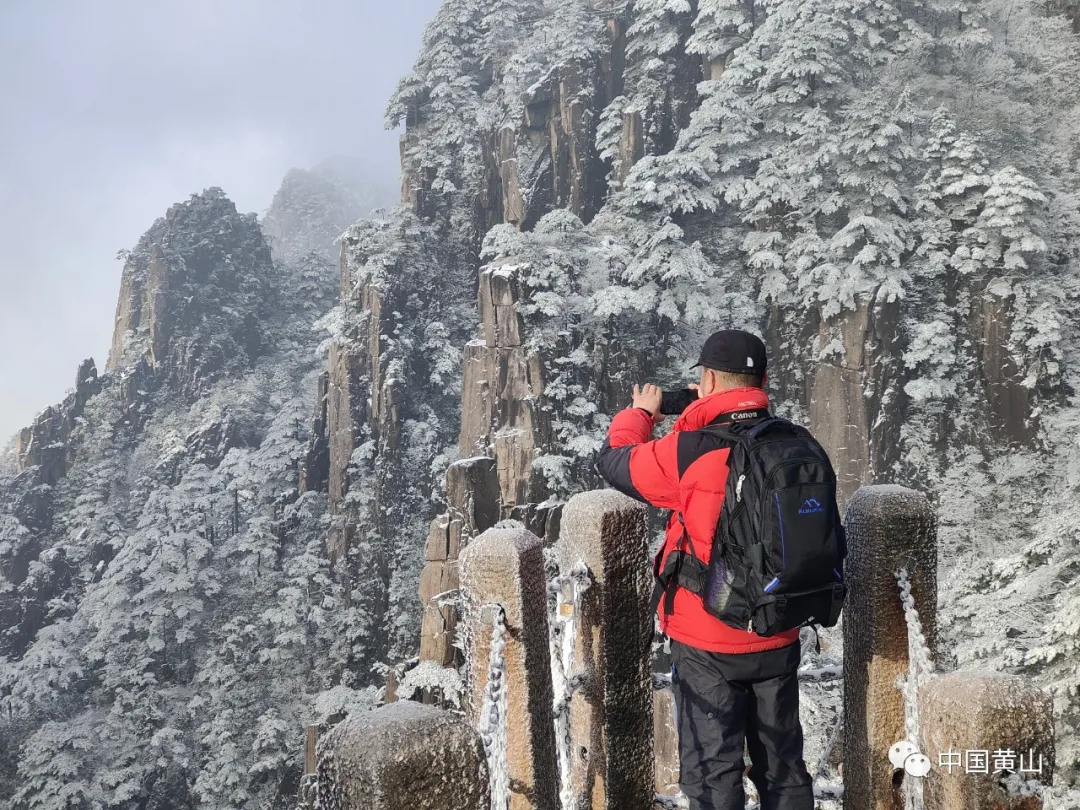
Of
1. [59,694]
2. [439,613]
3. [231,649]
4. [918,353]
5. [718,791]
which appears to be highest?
[918,353]

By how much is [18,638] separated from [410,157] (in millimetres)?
15689

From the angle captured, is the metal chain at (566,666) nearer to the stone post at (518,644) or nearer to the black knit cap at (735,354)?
the stone post at (518,644)

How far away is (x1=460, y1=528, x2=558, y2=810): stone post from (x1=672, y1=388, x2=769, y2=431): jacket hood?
53 centimetres

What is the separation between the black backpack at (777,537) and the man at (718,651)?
8 cm

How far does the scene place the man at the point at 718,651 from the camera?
5.57ft

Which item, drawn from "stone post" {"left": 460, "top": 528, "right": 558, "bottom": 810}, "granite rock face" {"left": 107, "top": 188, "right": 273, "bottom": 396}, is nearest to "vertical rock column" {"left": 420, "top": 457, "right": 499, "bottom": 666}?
"stone post" {"left": 460, "top": 528, "right": 558, "bottom": 810}

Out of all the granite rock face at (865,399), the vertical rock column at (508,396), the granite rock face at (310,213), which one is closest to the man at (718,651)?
the granite rock face at (865,399)

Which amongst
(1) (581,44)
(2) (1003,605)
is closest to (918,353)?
(2) (1003,605)

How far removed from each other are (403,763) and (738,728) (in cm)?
109

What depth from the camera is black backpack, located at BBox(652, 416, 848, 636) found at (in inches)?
57.8

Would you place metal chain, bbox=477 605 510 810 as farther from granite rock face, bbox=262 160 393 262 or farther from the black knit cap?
granite rock face, bbox=262 160 393 262

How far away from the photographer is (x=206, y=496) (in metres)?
17.8

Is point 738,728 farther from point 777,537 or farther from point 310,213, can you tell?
point 310,213

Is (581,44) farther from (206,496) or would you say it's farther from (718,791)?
(718,791)
